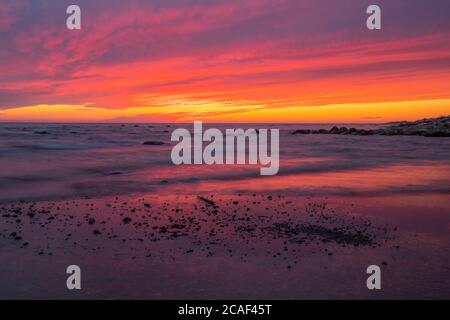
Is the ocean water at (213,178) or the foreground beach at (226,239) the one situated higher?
the ocean water at (213,178)

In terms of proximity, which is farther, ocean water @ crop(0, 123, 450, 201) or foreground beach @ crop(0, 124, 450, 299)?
ocean water @ crop(0, 123, 450, 201)

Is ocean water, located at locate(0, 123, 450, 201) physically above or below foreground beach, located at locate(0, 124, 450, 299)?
above

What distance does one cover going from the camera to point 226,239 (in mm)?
9703

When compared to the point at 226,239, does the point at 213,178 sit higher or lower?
higher

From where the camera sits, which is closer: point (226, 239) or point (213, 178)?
point (226, 239)

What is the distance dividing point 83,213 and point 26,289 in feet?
18.2

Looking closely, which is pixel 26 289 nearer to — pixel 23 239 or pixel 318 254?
pixel 23 239

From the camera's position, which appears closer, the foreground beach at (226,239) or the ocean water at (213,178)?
the foreground beach at (226,239)

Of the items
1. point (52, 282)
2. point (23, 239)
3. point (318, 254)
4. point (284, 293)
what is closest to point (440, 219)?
point (318, 254)

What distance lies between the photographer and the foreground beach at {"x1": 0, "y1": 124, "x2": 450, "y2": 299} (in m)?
7.14

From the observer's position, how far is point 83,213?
12.3 metres

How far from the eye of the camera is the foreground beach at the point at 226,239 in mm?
7145
